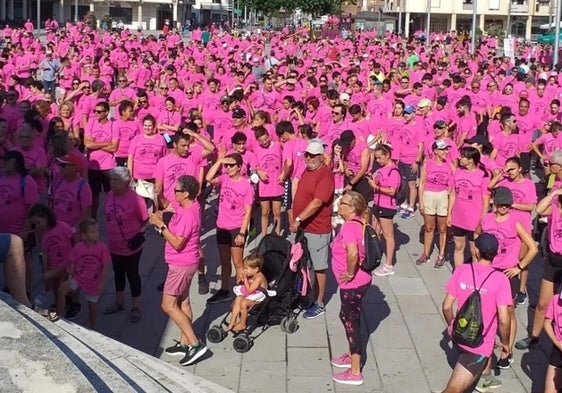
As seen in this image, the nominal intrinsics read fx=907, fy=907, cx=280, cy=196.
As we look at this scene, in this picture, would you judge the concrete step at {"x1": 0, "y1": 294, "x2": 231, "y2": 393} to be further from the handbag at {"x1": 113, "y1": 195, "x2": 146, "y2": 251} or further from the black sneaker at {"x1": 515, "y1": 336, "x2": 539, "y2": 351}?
the black sneaker at {"x1": 515, "y1": 336, "x2": 539, "y2": 351}

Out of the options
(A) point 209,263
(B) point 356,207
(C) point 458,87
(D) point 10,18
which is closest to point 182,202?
(B) point 356,207

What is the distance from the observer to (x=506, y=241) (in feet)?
25.9

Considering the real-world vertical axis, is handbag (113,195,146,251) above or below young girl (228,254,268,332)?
above

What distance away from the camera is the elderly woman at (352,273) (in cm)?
720

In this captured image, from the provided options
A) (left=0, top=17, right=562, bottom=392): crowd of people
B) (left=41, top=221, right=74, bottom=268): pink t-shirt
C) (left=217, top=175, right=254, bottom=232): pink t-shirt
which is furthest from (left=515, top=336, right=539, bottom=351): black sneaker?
(left=41, top=221, right=74, bottom=268): pink t-shirt

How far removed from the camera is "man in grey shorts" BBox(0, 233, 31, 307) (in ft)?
21.9

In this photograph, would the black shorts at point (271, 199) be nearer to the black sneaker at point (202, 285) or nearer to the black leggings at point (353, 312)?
the black sneaker at point (202, 285)

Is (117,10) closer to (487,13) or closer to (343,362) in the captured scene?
(487,13)

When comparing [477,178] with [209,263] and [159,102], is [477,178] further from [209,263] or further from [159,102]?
[159,102]

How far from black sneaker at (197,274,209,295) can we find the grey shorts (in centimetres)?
141

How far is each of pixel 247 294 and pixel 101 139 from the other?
432cm

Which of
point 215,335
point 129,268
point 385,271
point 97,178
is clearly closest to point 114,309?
point 129,268

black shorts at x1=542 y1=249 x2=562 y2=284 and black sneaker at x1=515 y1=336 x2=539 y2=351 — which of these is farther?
black sneaker at x1=515 y1=336 x2=539 y2=351

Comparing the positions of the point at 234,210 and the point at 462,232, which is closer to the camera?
the point at 234,210
